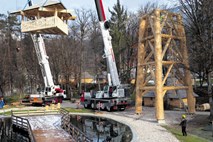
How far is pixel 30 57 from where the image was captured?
5506cm

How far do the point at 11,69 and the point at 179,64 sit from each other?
34.2 m

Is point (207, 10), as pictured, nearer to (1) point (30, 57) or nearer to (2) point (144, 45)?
(2) point (144, 45)

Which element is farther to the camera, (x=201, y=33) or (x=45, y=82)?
(x=45, y=82)

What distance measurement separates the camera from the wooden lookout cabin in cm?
2797

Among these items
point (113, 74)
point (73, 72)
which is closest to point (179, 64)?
point (113, 74)

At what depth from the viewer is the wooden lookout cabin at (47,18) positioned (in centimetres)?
2797

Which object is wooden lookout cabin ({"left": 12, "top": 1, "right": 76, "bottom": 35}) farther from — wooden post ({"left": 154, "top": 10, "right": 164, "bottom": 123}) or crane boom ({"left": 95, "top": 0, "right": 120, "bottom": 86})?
wooden post ({"left": 154, "top": 10, "right": 164, "bottom": 123})

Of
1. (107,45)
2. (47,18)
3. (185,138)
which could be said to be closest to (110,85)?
(107,45)

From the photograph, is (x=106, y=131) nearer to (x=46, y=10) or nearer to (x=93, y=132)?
(x=93, y=132)

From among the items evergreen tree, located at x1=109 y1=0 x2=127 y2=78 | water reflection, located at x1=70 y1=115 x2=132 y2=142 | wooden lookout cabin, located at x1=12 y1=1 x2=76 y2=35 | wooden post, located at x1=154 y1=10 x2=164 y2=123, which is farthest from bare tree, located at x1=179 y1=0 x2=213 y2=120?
evergreen tree, located at x1=109 y1=0 x2=127 y2=78

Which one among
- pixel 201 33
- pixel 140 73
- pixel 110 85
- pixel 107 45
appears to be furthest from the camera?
pixel 110 85

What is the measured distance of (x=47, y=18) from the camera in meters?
27.9

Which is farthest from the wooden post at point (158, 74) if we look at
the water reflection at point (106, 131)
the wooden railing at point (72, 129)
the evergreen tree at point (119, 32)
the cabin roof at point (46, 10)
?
the evergreen tree at point (119, 32)

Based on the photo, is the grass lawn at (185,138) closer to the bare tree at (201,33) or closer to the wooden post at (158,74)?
the wooden post at (158,74)
